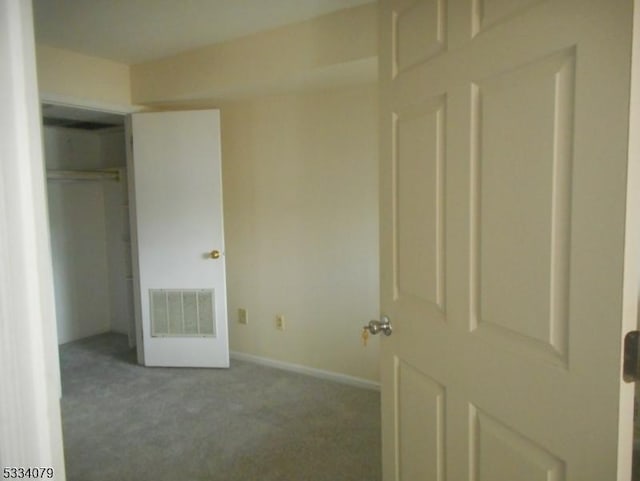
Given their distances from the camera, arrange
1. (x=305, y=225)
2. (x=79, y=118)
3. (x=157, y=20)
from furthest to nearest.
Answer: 1. (x=79, y=118)
2. (x=305, y=225)
3. (x=157, y=20)

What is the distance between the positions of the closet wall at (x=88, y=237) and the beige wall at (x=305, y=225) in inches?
53.0

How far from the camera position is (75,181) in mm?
4336

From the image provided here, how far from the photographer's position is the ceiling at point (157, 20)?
2.34 metres

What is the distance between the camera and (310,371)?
134 inches

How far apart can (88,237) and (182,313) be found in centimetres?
163

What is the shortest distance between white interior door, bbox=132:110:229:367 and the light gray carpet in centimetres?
22

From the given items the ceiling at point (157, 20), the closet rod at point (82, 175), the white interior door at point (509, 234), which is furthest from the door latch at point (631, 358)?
the closet rod at point (82, 175)

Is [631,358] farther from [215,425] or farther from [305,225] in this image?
[305,225]

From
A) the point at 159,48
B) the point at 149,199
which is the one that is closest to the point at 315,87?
the point at 159,48

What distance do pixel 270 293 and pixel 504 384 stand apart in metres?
2.67

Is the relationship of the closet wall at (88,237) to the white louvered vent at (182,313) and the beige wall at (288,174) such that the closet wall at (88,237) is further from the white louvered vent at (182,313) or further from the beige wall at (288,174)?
the beige wall at (288,174)

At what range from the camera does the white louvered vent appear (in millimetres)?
3533

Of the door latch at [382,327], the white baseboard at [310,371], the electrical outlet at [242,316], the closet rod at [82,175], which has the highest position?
the closet rod at [82,175]

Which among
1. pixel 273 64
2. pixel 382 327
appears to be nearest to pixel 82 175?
pixel 273 64
